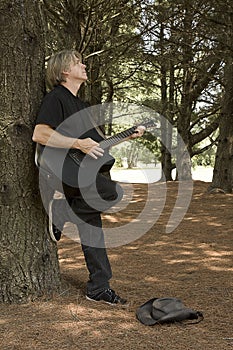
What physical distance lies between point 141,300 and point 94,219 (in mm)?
734

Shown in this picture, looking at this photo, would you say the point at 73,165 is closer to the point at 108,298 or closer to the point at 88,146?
the point at 88,146

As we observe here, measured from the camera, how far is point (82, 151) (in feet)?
11.2

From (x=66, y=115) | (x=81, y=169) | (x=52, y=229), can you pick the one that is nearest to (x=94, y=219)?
(x=52, y=229)


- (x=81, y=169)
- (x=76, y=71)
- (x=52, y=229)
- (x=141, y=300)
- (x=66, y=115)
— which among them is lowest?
(x=141, y=300)

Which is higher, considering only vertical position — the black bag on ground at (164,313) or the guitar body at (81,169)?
the guitar body at (81,169)

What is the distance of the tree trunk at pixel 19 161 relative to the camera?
3.61m

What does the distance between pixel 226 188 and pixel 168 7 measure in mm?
3679

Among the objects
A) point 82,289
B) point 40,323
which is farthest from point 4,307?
point 82,289

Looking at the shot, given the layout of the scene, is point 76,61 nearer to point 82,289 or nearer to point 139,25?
point 82,289

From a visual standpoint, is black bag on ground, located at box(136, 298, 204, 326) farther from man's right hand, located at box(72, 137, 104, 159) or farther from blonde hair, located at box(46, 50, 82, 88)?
blonde hair, located at box(46, 50, 82, 88)

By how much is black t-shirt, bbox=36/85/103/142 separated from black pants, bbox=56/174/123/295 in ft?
1.16

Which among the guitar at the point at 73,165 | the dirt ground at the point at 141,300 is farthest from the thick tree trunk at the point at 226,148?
the guitar at the point at 73,165

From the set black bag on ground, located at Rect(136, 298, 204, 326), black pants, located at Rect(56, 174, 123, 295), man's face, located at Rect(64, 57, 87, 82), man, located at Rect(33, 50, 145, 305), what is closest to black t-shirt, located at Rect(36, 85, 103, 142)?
man, located at Rect(33, 50, 145, 305)

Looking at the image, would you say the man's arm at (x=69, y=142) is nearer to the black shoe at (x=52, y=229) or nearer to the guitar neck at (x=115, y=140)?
the guitar neck at (x=115, y=140)
